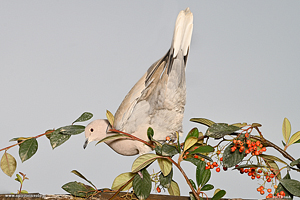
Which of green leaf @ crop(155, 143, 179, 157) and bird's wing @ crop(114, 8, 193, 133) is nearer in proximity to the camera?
green leaf @ crop(155, 143, 179, 157)

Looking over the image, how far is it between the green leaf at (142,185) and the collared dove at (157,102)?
0.08 m

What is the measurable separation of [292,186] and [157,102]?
30cm

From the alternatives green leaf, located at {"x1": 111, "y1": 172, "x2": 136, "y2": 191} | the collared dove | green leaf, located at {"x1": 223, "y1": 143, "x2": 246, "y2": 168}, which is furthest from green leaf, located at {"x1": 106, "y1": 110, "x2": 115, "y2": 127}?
green leaf, located at {"x1": 223, "y1": 143, "x2": 246, "y2": 168}

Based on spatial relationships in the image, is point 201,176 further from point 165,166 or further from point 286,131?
point 286,131

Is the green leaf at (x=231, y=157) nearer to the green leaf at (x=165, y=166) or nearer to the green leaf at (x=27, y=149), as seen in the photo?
the green leaf at (x=165, y=166)

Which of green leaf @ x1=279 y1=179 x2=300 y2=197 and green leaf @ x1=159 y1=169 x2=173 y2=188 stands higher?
green leaf @ x1=279 y1=179 x2=300 y2=197

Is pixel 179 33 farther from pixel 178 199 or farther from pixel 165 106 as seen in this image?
pixel 178 199

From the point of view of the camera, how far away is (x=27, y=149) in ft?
1.87

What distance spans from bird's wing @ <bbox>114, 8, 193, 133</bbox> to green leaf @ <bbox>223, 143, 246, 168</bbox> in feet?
0.62

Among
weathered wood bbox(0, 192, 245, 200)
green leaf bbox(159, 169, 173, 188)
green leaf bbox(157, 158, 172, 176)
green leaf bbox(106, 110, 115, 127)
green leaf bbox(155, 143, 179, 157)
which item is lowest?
weathered wood bbox(0, 192, 245, 200)

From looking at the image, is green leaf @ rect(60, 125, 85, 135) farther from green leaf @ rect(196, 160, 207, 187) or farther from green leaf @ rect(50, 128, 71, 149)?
green leaf @ rect(196, 160, 207, 187)

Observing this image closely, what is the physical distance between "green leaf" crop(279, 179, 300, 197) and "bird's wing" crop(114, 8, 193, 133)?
296mm

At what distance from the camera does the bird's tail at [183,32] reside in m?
0.62

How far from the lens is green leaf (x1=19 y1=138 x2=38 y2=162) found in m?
0.57
